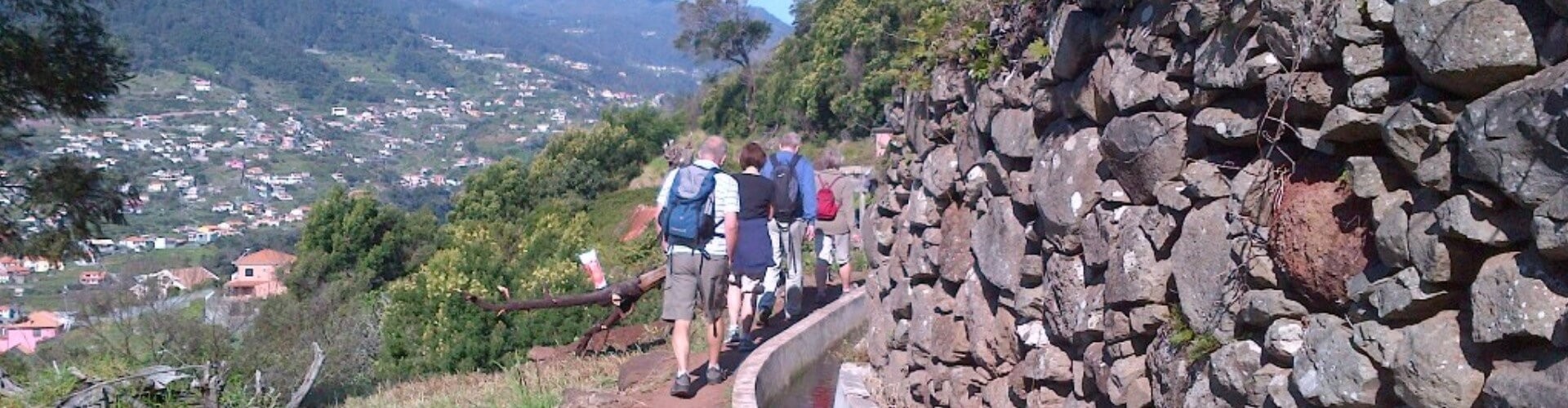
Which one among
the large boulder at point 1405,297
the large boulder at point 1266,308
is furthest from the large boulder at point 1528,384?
the large boulder at point 1266,308

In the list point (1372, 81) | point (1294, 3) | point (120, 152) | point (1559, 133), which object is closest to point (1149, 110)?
point (1294, 3)

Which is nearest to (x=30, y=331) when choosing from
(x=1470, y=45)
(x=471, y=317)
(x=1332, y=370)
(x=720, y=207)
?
(x=471, y=317)

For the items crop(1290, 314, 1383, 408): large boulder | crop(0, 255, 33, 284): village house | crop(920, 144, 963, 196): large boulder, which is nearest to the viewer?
crop(1290, 314, 1383, 408): large boulder

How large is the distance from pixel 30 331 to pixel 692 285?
1948 cm

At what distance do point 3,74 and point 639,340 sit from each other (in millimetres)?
6250

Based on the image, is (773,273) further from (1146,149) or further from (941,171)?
(1146,149)

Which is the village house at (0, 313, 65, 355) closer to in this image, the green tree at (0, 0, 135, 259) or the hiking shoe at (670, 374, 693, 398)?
the green tree at (0, 0, 135, 259)

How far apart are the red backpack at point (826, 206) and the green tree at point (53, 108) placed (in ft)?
22.6

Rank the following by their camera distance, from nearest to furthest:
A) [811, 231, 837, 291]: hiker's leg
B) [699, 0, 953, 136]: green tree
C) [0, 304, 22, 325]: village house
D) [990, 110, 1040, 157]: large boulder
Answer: [990, 110, 1040, 157]: large boulder → [811, 231, 837, 291]: hiker's leg → [0, 304, 22, 325]: village house → [699, 0, 953, 136]: green tree

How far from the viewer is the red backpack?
11.2 metres

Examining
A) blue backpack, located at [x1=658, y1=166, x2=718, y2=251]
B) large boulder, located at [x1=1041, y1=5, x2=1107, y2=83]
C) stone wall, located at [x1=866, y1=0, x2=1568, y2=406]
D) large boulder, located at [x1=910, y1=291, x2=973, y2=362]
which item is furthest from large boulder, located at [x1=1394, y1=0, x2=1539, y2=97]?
blue backpack, located at [x1=658, y1=166, x2=718, y2=251]

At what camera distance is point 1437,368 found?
293 cm

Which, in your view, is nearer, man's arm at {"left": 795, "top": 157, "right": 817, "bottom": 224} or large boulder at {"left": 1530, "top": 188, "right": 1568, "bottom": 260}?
large boulder at {"left": 1530, "top": 188, "right": 1568, "bottom": 260}

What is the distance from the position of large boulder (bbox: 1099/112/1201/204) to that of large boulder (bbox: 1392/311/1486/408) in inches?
48.2
